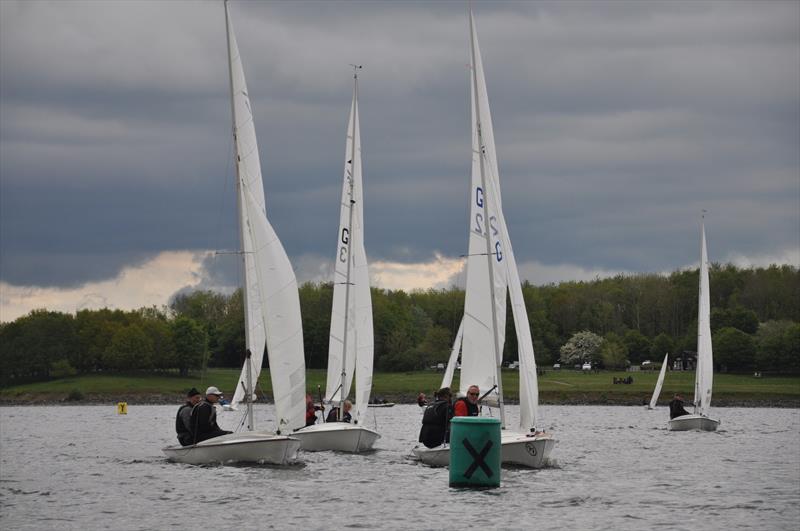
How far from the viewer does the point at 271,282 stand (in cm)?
3584

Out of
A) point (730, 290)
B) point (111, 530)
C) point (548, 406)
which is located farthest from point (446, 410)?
point (730, 290)

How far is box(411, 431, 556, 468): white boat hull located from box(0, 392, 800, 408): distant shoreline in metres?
87.0

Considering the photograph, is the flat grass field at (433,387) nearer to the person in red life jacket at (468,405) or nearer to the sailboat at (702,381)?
the sailboat at (702,381)

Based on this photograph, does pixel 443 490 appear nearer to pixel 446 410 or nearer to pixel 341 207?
pixel 446 410

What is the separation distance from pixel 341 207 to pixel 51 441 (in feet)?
61.7

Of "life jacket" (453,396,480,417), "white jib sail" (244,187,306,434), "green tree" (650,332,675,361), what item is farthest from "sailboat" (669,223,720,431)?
"green tree" (650,332,675,361)

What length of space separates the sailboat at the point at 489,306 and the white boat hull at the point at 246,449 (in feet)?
13.4

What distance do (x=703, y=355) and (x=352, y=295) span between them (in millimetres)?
27152

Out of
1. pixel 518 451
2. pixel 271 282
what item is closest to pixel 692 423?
pixel 518 451

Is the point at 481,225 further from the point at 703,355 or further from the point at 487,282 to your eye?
the point at 703,355

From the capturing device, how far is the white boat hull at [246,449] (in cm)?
3356

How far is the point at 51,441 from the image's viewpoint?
56719 millimetres

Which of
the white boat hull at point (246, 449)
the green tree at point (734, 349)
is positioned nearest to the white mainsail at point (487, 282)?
the white boat hull at point (246, 449)

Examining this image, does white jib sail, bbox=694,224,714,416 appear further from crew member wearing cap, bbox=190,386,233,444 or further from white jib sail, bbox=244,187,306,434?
crew member wearing cap, bbox=190,386,233,444
